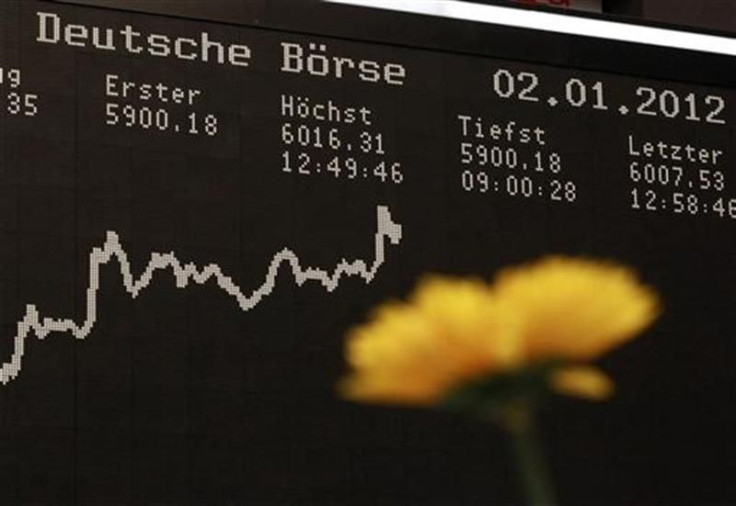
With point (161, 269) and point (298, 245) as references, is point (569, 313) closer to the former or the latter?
point (161, 269)

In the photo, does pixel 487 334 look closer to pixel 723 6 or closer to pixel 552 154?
pixel 552 154

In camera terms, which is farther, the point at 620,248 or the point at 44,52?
the point at 620,248

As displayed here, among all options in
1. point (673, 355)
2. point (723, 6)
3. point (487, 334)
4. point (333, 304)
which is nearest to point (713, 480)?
point (673, 355)

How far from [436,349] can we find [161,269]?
5.23 m

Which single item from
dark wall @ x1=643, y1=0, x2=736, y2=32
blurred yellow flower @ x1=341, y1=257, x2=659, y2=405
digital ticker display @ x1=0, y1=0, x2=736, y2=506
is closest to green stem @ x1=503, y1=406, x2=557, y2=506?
blurred yellow flower @ x1=341, y1=257, x2=659, y2=405

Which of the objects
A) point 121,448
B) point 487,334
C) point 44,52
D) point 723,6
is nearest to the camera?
point 487,334

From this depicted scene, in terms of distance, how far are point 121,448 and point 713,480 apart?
2.08 metres

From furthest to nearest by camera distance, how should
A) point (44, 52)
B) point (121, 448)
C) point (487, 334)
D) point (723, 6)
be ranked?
point (723, 6) → point (44, 52) → point (121, 448) → point (487, 334)

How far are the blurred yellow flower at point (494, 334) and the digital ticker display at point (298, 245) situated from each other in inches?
198

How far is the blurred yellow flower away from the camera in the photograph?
664 millimetres

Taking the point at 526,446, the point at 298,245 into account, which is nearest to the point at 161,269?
the point at 298,245

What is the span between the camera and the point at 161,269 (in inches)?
231

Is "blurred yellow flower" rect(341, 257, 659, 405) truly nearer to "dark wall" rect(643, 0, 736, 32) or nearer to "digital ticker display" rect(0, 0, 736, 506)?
"digital ticker display" rect(0, 0, 736, 506)

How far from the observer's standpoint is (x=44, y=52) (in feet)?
19.9
